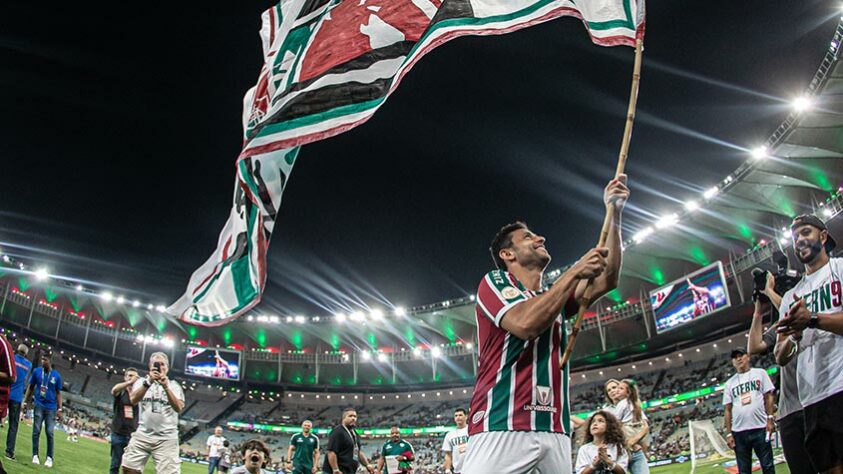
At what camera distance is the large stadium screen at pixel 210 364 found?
55.6 m

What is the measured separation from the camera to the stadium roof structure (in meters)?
30.2

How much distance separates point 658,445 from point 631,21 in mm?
35308

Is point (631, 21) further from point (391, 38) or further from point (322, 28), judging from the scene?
point (322, 28)

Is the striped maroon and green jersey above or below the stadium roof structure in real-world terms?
below

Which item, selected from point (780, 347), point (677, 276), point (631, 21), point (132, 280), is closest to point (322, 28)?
point (631, 21)

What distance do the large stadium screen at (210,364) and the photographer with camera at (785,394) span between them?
5644cm

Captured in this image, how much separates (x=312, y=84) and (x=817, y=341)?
5200 mm

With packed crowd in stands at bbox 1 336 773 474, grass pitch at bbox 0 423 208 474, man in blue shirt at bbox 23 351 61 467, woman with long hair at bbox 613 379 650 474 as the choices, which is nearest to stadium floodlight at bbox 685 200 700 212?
packed crowd in stands at bbox 1 336 773 474

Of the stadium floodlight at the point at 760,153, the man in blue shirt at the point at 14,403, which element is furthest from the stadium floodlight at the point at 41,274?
the stadium floodlight at the point at 760,153

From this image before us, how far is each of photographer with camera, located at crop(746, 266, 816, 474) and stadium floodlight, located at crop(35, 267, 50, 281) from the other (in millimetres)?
56162

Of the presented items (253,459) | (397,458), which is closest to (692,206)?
(397,458)

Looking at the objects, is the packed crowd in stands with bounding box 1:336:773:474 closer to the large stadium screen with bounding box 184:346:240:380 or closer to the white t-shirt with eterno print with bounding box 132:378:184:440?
the large stadium screen with bounding box 184:346:240:380

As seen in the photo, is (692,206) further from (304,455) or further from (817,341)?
(817,341)

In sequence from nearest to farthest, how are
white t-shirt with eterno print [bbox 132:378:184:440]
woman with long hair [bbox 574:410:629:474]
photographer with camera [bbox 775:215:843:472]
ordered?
photographer with camera [bbox 775:215:843:472], woman with long hair [bbox 574:410:629:474], white t-shirt with eterno print [bbox 132:378:184:440]
